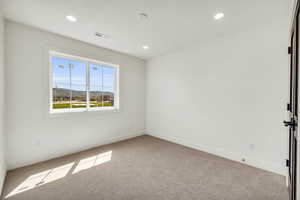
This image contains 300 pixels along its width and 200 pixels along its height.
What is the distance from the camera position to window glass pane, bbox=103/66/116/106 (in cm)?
380

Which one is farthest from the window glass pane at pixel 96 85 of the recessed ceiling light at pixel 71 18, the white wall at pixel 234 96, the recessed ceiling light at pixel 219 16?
the recessed ceiling light at pixel 219 16

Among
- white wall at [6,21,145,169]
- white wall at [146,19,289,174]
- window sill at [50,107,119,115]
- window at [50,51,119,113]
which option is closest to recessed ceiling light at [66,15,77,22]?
→ white wall at [6,21,145,169]

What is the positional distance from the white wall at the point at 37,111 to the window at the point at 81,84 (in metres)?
0.19

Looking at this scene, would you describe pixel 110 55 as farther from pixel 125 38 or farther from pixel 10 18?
pixel 10 18

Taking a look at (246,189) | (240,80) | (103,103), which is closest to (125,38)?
(103,103)

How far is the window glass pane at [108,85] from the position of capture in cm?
380

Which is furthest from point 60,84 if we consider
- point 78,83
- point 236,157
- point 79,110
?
point 236,157

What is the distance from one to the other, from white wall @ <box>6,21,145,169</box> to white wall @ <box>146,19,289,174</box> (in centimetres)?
214

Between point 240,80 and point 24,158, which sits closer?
point 24,158

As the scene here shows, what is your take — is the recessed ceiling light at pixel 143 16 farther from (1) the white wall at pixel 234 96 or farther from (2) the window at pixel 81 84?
(2) the window at pixel 81 84

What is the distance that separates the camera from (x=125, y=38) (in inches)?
119

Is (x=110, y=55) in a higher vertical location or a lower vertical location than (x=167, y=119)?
higher

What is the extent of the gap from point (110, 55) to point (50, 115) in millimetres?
2085

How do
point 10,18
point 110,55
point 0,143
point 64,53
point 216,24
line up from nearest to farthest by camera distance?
point 0,143, point 10,18, point 216,24, point 64,53, point 110,55
